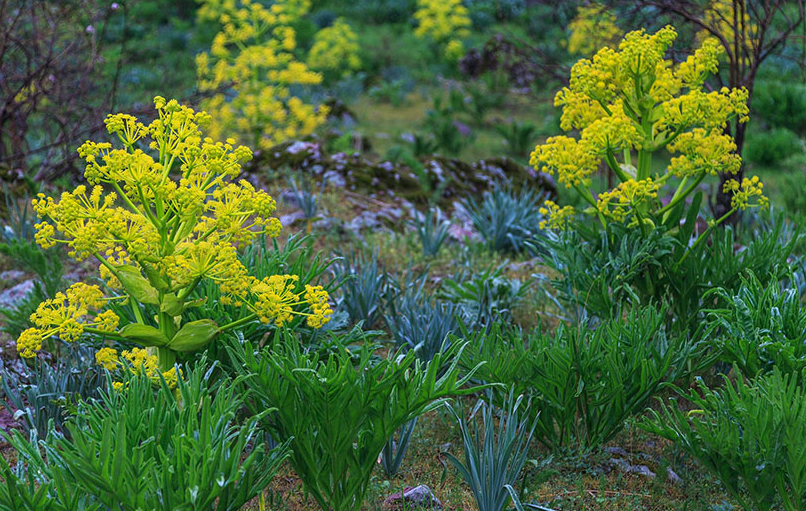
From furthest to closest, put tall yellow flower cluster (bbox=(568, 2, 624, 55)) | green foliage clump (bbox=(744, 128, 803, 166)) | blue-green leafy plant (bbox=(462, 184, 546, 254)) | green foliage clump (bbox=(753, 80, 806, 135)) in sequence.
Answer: green foliage clump (bbox=(753, 80, 806, 135)), green foliage clump (bbox=(744, 128, 803, 166)), tall yellow flower cluster (bbox=(568, 2, 624, 55)), blue-green leafy plant (bbox=(462, 184, 546, 254))

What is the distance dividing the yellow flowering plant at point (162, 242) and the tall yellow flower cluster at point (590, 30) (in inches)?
191

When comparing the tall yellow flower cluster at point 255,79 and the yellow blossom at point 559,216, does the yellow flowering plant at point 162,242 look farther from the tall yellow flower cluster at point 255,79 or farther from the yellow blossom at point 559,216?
the tall yellow flower cluster at point 255,79

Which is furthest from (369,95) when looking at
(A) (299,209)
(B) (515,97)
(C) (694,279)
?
(C) (694,279)

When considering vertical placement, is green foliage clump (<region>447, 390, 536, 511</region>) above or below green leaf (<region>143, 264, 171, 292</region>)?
below

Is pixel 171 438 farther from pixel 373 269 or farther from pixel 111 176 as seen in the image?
pixel 373 269

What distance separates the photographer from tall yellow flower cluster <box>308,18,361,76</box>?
12141mm

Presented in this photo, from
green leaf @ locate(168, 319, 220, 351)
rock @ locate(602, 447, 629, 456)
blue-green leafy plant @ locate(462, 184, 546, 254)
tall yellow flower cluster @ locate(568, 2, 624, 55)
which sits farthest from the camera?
tall yellow flower cluster @ locate(568, 2, 624, 55)

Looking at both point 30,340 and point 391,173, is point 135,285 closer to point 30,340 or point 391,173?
point 30,340

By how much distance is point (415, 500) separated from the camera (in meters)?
2.62

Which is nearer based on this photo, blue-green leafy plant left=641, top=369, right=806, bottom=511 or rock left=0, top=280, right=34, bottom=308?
blue-green leafy plant left=641, top=369, right=806, bottom=511

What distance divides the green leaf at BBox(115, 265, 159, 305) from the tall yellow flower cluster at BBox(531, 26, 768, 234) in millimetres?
1797

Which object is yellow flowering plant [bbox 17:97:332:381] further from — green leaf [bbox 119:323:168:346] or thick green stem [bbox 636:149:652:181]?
thick green stem [bbox 636:149:652:181]

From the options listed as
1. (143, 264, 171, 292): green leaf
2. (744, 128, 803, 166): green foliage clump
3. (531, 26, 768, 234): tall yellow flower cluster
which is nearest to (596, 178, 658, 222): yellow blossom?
(531, 26, 768, 234): tall yellow flower cluster

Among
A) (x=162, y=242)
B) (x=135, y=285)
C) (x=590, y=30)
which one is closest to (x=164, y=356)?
(x=135, y=285)
